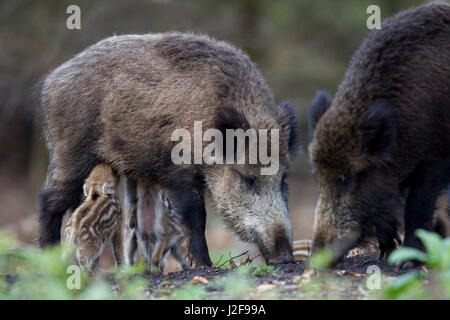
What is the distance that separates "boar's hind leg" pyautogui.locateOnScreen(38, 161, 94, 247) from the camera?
24.2ft

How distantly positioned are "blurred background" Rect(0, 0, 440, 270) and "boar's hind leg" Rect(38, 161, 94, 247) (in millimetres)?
6162

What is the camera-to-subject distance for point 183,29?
1466cm

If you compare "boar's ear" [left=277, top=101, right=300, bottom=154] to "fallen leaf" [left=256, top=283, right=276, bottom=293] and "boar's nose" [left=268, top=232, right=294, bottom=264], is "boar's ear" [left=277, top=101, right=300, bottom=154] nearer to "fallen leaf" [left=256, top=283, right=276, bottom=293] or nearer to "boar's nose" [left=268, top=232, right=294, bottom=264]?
"boar's nose" [left=268, top=232, right=294, bottom=264]

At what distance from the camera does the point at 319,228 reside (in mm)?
5598

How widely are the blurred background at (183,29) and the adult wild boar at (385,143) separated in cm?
772

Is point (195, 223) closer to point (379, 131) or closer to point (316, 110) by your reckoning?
point (316, 110)

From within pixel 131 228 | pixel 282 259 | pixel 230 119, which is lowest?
pixel 282 259

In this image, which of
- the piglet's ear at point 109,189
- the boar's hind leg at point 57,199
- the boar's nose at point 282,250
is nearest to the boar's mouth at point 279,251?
the boar's nose at point 282,250

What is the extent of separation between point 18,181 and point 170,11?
5503 mm

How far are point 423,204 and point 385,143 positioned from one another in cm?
59

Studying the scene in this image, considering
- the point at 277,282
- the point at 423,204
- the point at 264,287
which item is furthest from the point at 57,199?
the point at 423,204

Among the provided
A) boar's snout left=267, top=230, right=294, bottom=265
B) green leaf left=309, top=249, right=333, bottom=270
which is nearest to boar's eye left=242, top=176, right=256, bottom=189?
boar's snout left=267, top=230, right=294, bottom=265
